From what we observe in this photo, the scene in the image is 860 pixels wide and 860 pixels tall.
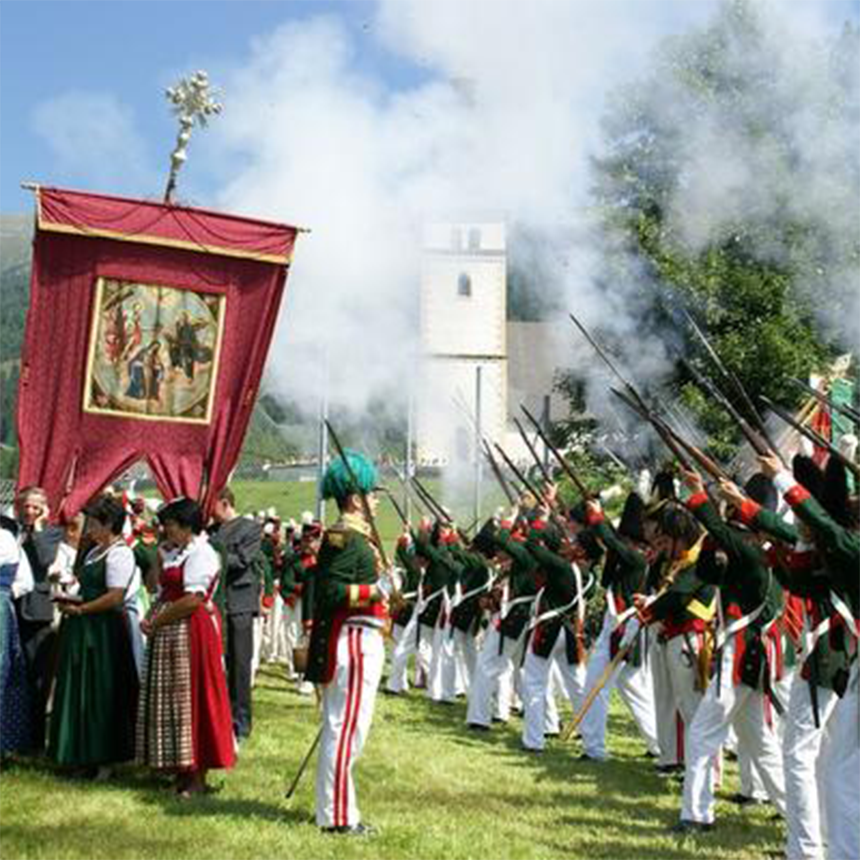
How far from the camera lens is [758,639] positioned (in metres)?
6.95

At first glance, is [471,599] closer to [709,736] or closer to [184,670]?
[184,670]

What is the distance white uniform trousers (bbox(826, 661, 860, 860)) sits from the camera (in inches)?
209

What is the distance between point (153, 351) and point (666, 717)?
5.22 metres

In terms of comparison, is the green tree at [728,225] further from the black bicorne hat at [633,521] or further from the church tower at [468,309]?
the church tower at [468,309]

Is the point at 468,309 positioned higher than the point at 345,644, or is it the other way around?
the point at 468,309

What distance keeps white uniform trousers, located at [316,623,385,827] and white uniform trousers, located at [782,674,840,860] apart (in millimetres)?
2076

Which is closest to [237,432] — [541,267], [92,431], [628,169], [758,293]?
[92,431]

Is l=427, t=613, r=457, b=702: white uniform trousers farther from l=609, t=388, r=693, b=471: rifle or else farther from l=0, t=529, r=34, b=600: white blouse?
l=609, t=388, r=693, b=471: rifle

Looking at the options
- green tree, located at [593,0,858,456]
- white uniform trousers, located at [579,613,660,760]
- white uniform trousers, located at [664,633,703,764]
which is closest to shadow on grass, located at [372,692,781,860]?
white uniform trousers, located at [579,613,660,760]

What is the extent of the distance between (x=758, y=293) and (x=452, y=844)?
58.1 feet

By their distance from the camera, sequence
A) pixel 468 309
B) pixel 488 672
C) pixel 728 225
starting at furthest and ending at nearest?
pixel 468 309 < pixel 728 225 < pixel 488 672

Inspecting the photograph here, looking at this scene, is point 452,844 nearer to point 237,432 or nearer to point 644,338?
point 237,432

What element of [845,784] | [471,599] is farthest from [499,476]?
[845,784]

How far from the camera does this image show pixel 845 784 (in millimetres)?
5367
